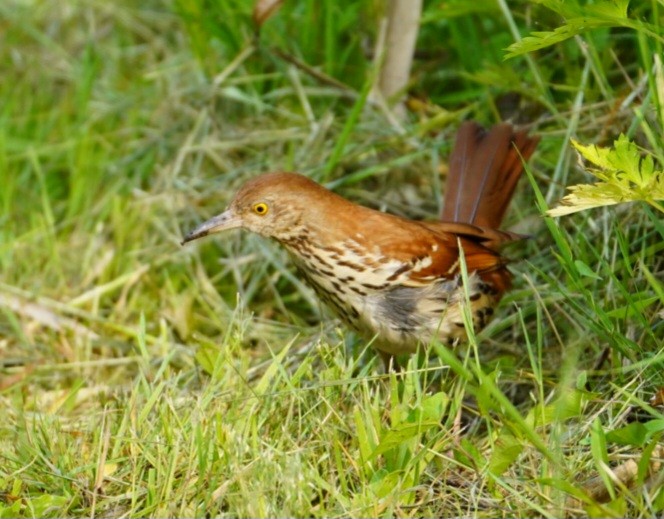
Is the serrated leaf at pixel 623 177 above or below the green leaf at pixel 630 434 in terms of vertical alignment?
above

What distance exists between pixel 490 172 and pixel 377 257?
712 mm

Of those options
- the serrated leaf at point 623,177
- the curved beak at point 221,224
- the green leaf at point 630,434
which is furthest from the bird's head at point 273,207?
the green leaf at point 630,434

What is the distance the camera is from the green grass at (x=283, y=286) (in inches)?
112

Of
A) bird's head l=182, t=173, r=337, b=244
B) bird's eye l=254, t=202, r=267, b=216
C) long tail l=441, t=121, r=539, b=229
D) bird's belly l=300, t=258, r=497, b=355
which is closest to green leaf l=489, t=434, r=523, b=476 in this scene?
bird's belly l=300, t=258, r=497, b=355

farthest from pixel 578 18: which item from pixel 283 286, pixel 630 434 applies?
pixel 283 286

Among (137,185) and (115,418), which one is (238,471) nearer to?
(115,418)

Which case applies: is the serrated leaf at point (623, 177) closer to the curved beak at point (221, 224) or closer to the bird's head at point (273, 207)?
the bird's head at point (273, 207)

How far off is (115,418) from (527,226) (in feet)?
6.39

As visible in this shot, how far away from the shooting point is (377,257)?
368 centimetres

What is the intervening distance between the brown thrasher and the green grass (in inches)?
5.4

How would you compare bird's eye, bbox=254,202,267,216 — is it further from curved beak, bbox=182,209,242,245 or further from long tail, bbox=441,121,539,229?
long tail, bbox=441,121,539,229

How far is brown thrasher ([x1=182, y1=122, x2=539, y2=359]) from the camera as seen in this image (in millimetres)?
3637

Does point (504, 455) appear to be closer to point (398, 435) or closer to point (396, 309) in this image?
point (398, 435)

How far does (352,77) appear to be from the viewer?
528 cm
